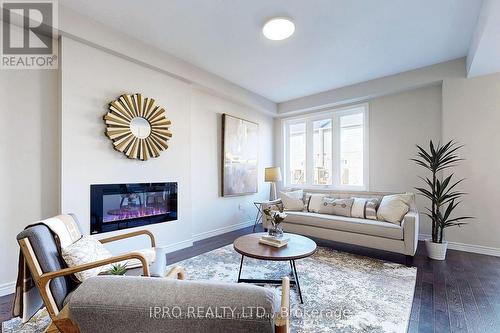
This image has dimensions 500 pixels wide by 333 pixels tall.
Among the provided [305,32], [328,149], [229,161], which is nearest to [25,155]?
[229,161]

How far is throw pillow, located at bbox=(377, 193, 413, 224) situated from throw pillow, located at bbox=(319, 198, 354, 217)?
0.43 m

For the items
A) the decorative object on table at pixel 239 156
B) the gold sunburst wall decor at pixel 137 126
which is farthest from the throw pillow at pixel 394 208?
the gold sunburst wall decor at pixel 137 126

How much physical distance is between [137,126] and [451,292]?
153 inches

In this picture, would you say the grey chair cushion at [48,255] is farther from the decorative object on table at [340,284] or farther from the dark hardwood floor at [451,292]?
the decorative object on table at [340,284]

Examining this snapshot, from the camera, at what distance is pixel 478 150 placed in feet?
10.9

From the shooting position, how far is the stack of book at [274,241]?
2.36 meters

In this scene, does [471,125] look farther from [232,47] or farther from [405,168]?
[232,47]

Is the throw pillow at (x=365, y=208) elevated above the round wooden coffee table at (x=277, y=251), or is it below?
above

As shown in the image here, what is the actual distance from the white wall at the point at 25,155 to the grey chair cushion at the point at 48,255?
1.25m

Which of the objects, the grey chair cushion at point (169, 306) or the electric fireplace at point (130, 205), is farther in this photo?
the electric fireplace at point (130, 205)

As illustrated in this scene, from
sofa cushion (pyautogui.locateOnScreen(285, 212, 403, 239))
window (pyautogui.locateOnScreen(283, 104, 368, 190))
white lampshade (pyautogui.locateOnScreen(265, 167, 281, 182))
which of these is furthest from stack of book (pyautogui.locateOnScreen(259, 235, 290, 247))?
window (pyautogui.locateOnScreen(283, 104, 368, 190))

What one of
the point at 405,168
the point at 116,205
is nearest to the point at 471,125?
the point at 405,168

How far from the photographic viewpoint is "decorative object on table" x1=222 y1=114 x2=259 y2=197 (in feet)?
14.6

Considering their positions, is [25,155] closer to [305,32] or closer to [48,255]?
[48,255]
